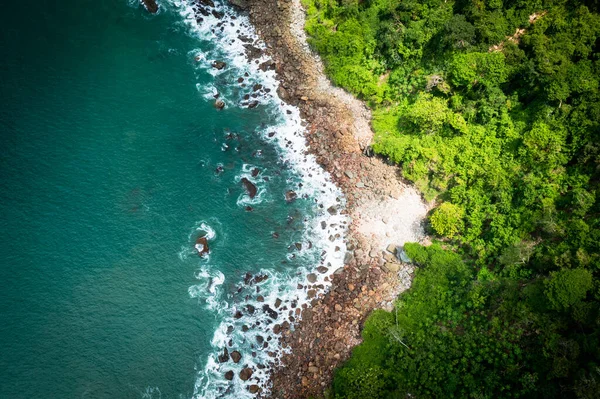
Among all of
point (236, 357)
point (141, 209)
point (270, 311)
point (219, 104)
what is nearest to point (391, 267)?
point (270, 311)

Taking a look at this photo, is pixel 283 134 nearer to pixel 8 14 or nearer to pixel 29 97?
pixel 29 97

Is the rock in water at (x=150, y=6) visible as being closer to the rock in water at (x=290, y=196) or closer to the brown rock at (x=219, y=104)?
the brown rock at (x=219, y=104)

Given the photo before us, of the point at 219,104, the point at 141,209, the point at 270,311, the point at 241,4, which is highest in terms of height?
the point at 241,4

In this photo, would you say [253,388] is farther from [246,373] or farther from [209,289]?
[209,289]

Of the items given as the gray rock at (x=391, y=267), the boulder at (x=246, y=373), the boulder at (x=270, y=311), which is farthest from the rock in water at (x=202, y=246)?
the gray rock at (x=391, y=267)

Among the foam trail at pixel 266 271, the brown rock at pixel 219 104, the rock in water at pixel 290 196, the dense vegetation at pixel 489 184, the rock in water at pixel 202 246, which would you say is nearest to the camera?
the dense vegetation at pixel 489 184

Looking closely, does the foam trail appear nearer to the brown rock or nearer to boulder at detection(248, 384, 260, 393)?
boulder at detection(248, 384, 260, 393)

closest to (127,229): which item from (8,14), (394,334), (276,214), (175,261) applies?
(175,261)
